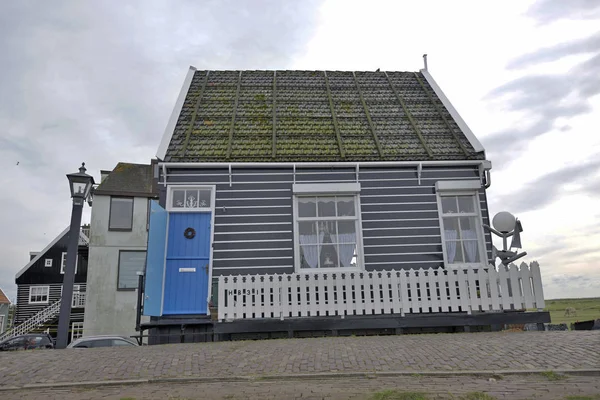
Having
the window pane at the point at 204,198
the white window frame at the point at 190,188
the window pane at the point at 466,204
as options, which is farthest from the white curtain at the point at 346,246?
the window pane at the point at 204,198

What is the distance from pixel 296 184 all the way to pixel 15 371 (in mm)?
7192

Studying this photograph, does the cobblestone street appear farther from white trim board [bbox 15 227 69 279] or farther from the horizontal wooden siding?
white trim board [bbox 15 227 69 279]

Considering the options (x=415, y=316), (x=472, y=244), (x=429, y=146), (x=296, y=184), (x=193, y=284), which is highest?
(x=429, y=146)

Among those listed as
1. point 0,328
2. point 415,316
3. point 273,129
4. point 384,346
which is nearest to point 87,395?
point 384,346

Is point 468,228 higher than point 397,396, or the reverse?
point 468,228

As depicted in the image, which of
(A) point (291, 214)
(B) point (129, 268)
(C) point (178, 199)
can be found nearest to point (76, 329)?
(B) point (129, 268)

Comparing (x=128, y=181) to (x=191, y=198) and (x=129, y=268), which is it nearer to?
(x=129, y=268)

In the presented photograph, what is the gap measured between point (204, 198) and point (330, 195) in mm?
3278

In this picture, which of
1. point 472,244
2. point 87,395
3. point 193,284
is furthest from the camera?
point 472,244

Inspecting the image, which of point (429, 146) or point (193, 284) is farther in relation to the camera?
point (429, 146)

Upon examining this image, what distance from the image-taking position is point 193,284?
444 inches

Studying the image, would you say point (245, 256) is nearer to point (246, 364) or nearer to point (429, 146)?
point (246, 364)

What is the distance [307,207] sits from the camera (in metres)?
12.1

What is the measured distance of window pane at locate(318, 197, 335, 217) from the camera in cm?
1205
